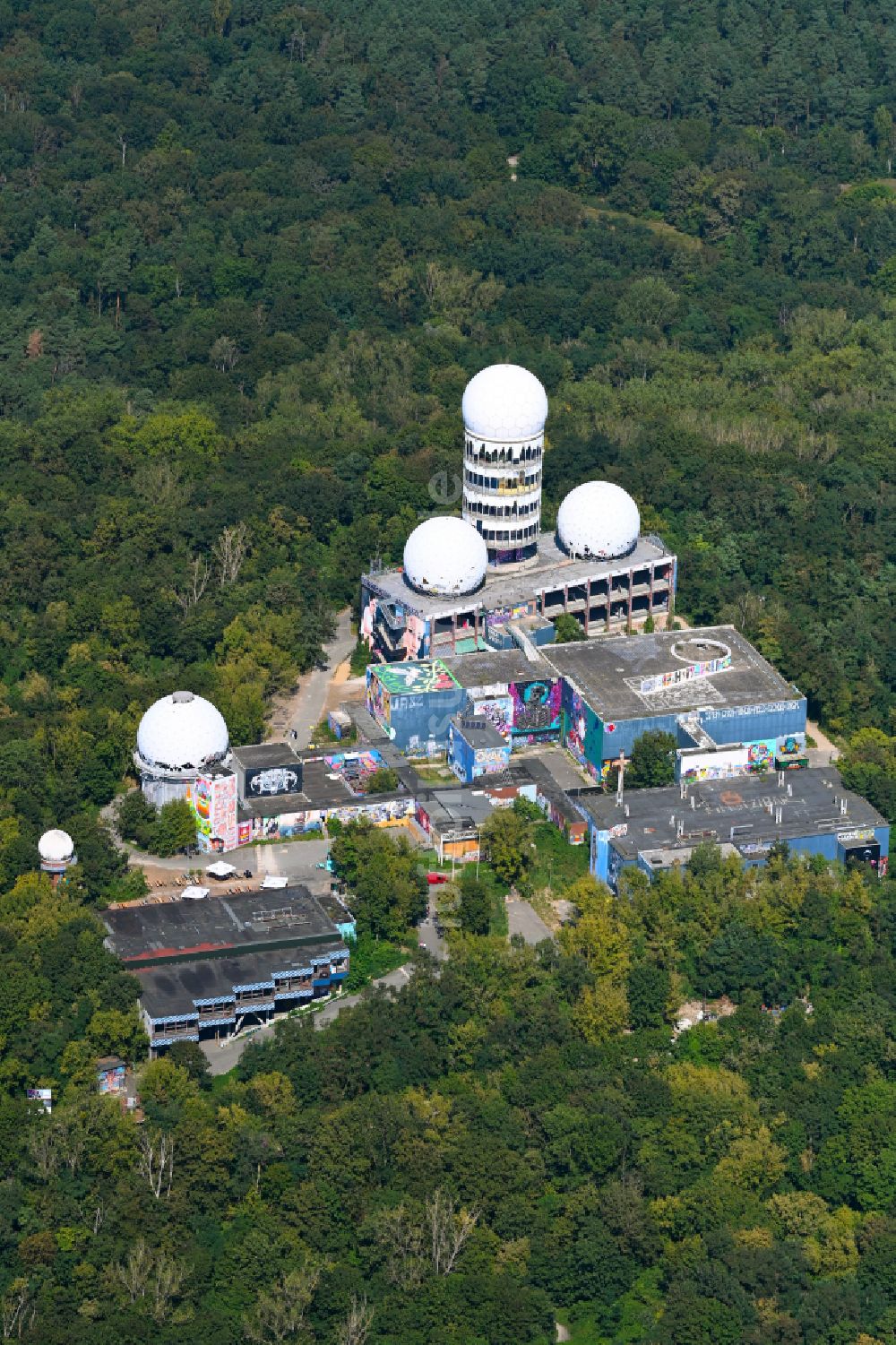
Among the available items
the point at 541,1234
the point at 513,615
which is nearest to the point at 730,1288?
the point at 541,1234

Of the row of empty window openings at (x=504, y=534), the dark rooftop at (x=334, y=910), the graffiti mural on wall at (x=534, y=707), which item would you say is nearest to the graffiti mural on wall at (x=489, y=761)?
the graffiti mural on wall at (x=534, y=707)

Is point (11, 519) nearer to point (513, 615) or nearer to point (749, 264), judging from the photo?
point (513, 615)

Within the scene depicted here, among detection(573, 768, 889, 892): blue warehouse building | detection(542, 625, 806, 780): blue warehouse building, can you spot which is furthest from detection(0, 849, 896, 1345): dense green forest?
detection(542, 625, 806, 780): blue warehouse building

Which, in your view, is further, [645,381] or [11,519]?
[645,381]

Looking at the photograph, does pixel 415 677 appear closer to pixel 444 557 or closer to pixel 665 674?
pixel 444 557

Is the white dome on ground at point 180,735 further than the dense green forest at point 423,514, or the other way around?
the white dome on ground at point 180,735

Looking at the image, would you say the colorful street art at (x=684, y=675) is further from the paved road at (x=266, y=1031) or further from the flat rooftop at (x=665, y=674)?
the paved road at (x=266, y=1031)
